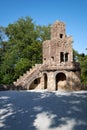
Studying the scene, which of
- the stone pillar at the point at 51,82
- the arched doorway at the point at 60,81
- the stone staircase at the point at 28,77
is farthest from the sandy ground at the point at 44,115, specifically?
the stone staircase at the point at 28,77

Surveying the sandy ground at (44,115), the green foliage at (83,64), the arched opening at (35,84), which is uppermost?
the green foliage at (83,64)

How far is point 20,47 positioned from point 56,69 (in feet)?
58.2

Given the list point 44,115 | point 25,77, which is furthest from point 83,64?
point 44,115

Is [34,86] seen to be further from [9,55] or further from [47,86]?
[9,55]

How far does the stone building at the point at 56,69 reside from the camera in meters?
32.8

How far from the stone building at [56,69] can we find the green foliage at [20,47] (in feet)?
24.5

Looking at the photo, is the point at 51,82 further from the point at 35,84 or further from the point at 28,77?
the point at 35,84

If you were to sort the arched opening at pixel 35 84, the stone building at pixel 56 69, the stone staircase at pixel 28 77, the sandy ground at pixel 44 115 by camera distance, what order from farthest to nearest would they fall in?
1. the arched opening at pixel 35 84
2. the stone staircase at pixel 28 77
3. the stone building at pixel 56 69
4. the sandy ground at pixel 44 115

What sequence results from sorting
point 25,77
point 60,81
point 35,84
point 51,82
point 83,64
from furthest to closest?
point 83,64, point 35,84, point 25,77, point 60,81, point 51,82

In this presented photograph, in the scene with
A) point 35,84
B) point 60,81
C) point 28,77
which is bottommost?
point 35,84

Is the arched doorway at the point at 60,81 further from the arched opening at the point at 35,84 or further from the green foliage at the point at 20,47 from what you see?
the green foliage at the point at 20,47

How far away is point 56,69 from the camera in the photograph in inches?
1315

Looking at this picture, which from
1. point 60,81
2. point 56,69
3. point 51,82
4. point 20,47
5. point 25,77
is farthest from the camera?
point 20,47

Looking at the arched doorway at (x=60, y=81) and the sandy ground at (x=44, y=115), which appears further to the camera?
the arched doorway at (x=60, y=81)
